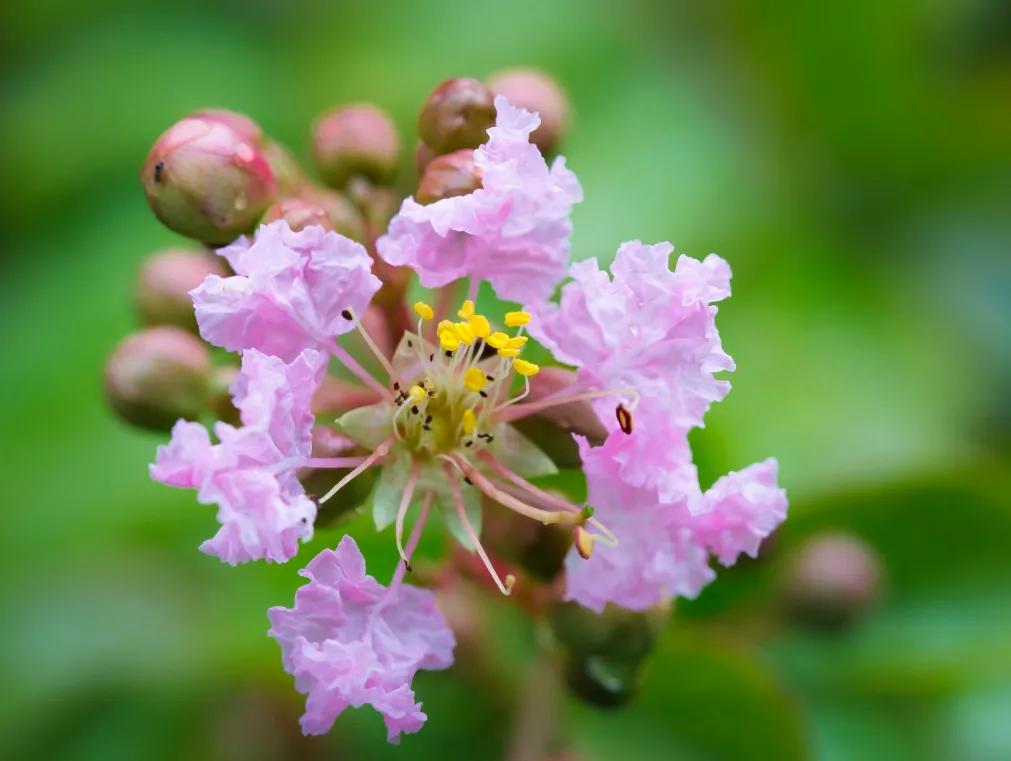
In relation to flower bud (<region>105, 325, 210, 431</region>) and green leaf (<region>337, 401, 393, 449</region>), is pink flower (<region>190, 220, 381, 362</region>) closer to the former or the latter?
green leaf (<region>337, 401, 393, 449</region>)

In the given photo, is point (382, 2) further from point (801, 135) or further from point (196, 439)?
point (196, 439)

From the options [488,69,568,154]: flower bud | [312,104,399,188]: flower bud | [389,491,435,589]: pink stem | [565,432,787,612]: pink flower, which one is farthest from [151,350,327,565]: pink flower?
[488,69,568,154]: flower bud

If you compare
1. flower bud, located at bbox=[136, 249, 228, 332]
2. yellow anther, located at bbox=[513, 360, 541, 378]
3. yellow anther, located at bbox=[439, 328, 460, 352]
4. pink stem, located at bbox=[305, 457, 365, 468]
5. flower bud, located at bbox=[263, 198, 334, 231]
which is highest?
flower bud, located at bbox=[263, 198, 334, 231]

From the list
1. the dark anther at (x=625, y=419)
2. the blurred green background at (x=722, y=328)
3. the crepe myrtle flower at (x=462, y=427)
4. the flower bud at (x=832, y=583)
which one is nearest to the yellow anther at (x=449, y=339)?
the crepe myrtle flower at (x=462, y=427)

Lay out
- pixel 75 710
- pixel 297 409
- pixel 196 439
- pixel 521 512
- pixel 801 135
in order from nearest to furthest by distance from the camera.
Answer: pixel 196 439 → pixel 297 409 → pixel 521 512 → pixel 75 710 → pixel 801 135

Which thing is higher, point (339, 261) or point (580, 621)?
point (339, 261)

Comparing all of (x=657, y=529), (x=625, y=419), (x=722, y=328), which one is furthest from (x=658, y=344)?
(x=722, y=328)

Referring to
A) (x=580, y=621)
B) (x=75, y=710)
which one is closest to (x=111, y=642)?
(x=75, y=710)
